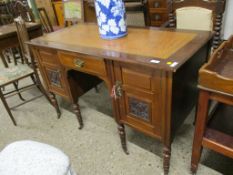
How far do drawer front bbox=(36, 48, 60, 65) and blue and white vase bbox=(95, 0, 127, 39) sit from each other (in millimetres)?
382

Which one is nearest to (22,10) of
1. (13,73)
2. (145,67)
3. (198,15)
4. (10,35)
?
(10,35)

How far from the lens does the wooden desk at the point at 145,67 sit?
944 mm

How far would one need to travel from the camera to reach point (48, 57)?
4.86 ft

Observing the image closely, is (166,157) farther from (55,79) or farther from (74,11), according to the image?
(74,11)

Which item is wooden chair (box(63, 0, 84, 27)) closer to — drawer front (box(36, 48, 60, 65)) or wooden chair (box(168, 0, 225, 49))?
drawer front (box(36, 48, 60, 65))

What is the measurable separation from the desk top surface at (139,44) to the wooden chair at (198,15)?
0.35 m

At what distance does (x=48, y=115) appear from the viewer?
6.62 ft

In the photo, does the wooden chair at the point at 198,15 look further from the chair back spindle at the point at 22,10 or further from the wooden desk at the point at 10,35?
the chair back spindle at the point at 22,10

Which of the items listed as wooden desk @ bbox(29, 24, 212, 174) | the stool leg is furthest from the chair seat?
the stool leg

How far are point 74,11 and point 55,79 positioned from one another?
92cm

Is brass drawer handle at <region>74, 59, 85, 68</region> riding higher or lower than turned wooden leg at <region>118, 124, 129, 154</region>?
higher

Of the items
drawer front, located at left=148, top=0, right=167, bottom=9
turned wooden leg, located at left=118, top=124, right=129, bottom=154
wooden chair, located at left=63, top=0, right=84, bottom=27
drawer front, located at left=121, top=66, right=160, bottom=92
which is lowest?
turned wooden leg, located at left=118, top=124, right=129, bottom=154

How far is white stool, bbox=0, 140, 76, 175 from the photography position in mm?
836

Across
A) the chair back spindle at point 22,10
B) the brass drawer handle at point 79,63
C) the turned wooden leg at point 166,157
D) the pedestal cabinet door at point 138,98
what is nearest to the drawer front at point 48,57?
the brass drawer handle at point 79,63
